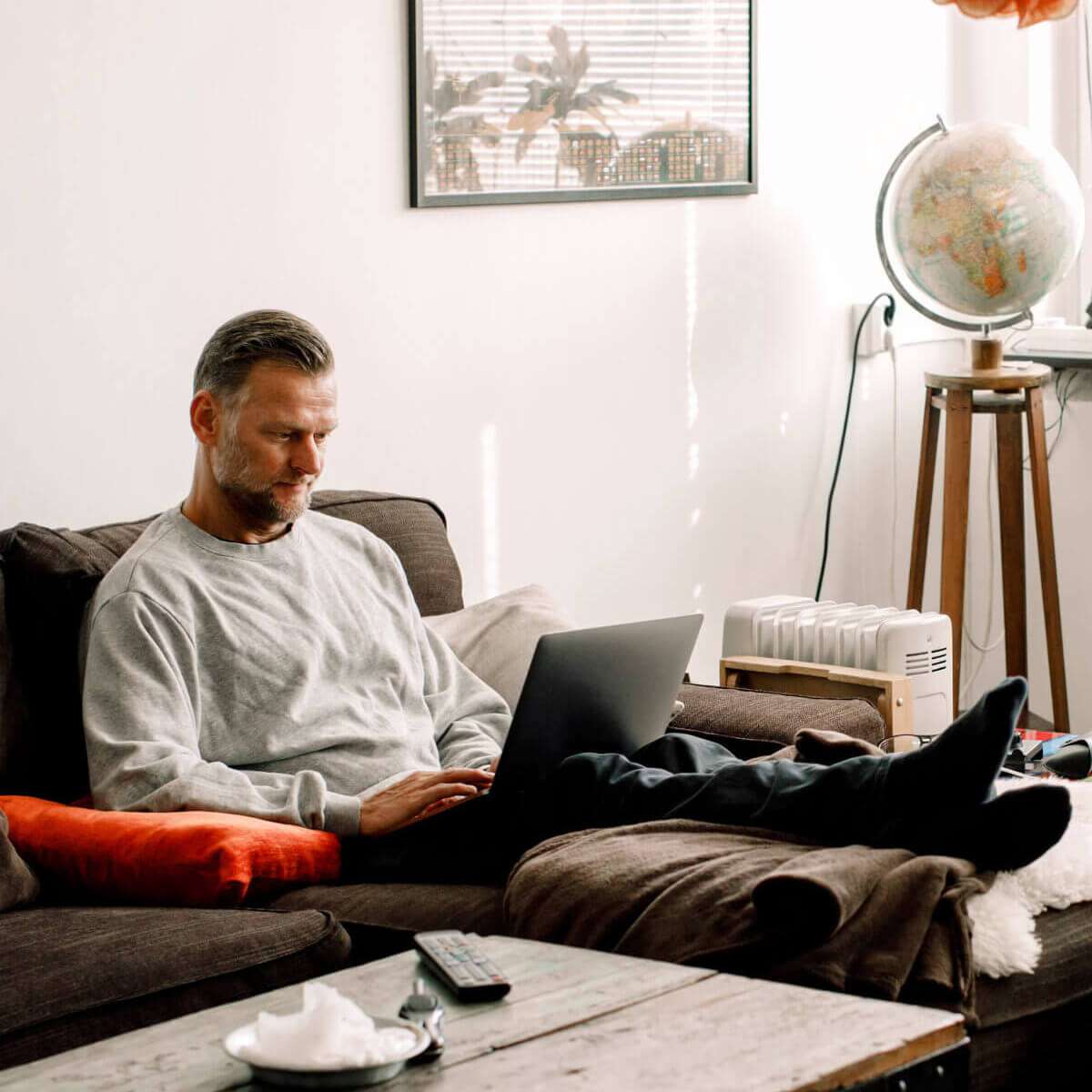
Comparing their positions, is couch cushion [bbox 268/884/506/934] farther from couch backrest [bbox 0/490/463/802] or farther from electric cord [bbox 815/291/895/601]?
electric cord [bbox 815/291/895/601]

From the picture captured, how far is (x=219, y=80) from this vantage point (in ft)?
9.04

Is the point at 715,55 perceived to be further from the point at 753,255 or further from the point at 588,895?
the point at 588,895

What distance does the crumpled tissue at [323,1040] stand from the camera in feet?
4.02

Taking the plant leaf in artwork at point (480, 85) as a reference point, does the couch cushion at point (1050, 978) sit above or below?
below

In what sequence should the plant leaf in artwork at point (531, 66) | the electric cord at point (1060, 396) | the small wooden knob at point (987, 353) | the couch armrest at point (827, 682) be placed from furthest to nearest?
the electric cord at point (1060, 396), the small wooden knob at point (987, 353), the plant leaf in artwork at point (531, 66), the couch armrest at point (827, 682)

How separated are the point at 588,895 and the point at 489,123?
177 centimetres

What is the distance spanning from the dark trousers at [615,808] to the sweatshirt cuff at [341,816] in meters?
0.02

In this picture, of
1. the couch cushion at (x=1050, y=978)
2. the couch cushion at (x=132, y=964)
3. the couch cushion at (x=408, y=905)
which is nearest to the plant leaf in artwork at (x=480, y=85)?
the couch cushion at (x=408, y=905)

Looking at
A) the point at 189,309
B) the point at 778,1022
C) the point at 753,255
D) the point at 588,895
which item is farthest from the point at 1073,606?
the point at 778,1022

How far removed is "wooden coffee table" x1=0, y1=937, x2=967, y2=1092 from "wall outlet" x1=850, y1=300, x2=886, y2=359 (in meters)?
2.67

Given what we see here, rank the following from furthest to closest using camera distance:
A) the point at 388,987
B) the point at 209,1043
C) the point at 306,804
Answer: the point at 306,804 < the point at 388,987 < the point at 209,1043

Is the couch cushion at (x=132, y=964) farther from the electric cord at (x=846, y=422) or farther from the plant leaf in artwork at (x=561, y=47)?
the electric cord at (x=846, y=422)

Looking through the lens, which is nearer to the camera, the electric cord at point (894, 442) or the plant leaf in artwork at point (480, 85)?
the plant leaf in artwork at point (480, 85)

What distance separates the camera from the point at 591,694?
2076 millimetres
